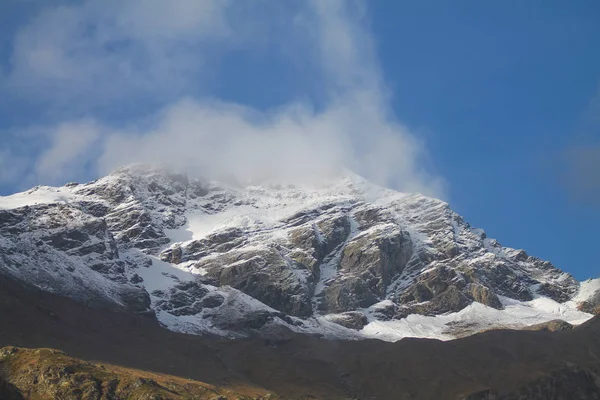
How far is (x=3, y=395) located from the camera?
151500mm
